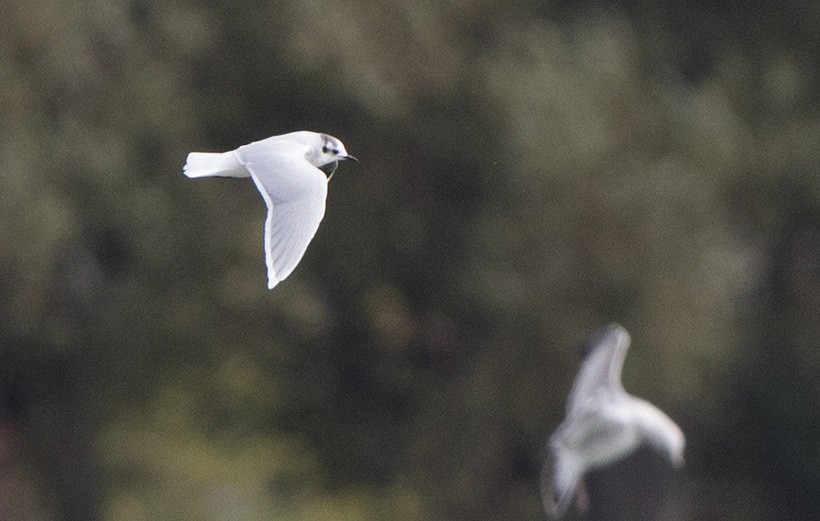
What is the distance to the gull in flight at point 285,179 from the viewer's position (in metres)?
4.02

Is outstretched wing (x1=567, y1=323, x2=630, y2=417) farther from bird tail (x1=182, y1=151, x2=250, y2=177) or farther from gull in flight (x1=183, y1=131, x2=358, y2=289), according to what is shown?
bird tail (x1=182, y1=151, x2=250, y2=177)

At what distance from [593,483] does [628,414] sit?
3.98 metres

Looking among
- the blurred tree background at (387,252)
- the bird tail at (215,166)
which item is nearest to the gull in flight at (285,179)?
the bird tail at (215,166)

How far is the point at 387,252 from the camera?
9.90 m

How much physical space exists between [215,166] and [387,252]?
5.50 m

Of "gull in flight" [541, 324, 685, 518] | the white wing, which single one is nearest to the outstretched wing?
"gull in flight" [541, 324, 685, 518]

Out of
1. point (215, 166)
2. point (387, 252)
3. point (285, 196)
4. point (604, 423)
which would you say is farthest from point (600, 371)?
point (387, 252)

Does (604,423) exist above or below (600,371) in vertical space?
below

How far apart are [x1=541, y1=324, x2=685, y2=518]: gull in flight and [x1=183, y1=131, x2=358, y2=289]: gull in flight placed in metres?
2.30

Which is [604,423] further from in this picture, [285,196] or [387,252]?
[387,252]

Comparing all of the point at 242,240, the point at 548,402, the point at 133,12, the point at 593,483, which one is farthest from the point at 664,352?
the point at 133,12

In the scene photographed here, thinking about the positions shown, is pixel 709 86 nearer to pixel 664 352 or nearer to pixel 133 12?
pixel 664 352

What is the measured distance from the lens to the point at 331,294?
9.70m

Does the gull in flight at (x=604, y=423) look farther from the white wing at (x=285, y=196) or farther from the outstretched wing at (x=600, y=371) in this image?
the white wing at (x=285, y=196)
